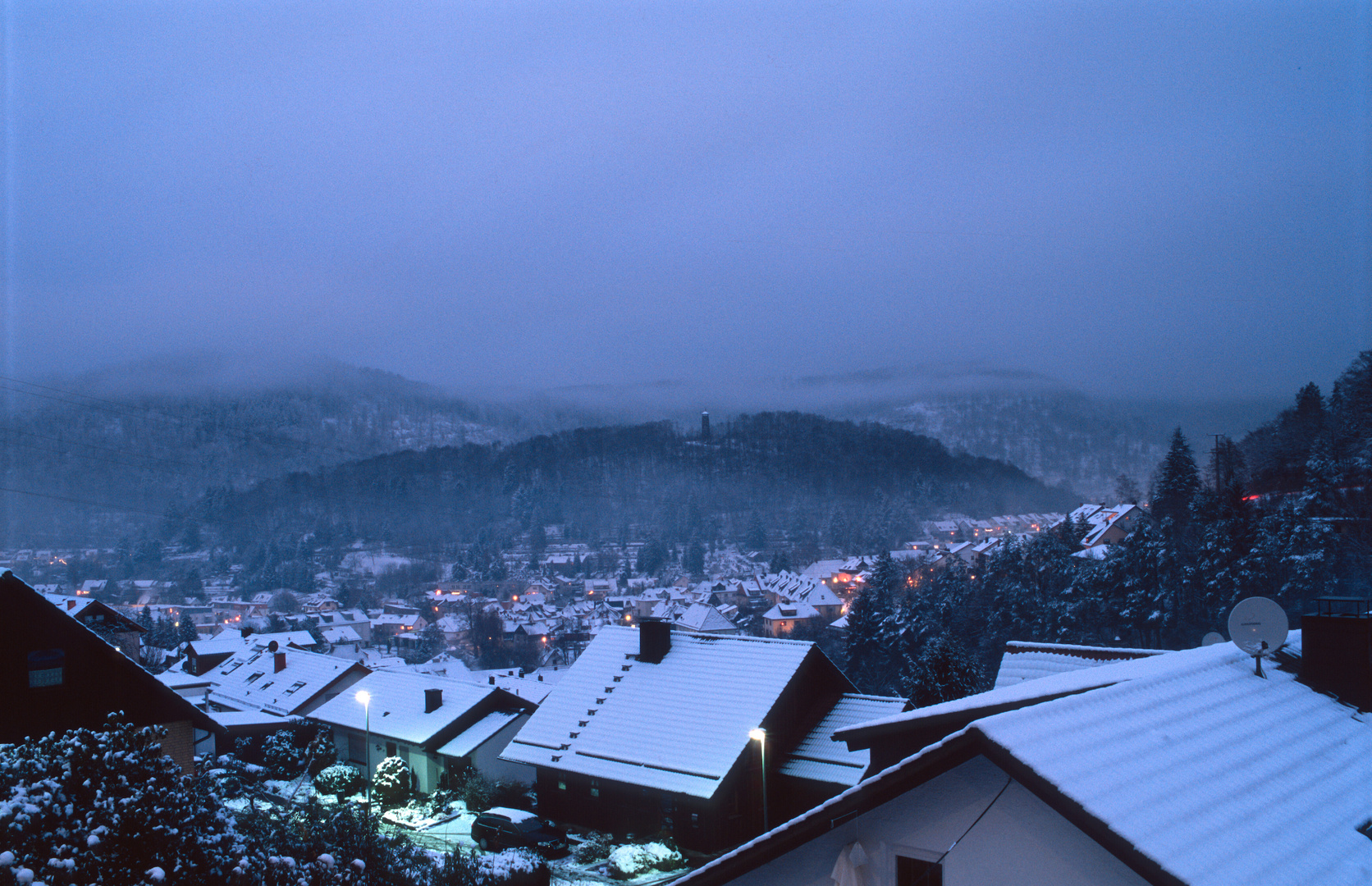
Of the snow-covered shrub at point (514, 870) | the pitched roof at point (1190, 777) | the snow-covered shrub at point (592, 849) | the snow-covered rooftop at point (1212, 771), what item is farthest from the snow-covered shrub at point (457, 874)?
the snow-covered rooftop at point (1212, 771)

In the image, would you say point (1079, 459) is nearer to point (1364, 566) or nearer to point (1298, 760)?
point (1364, 566)

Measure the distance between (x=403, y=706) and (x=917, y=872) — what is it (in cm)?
2628

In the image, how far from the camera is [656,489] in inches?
6427

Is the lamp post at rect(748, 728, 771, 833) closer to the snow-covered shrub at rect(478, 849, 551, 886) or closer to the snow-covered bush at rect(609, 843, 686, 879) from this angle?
the snow-covered bush at rect(609, 843, 686, 879)

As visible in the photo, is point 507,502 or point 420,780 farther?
point 507,502

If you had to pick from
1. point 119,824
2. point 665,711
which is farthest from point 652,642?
point 119,824

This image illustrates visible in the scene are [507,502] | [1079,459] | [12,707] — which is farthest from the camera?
[507,502]

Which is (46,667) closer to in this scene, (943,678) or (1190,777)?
(1190,777)

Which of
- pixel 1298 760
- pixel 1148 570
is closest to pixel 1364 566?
pixel 1148 570

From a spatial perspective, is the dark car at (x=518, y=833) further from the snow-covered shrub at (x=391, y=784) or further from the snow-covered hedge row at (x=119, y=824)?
the snow-covered hedge row at (x=119, y=824)

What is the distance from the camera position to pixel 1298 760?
516 centimetres

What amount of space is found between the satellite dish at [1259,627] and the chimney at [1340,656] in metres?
0.19

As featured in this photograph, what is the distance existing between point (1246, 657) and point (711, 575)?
11339cm

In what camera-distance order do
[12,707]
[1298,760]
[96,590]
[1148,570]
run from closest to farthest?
[1298,760]
[12,707]
[1148,570]
[96,590]
